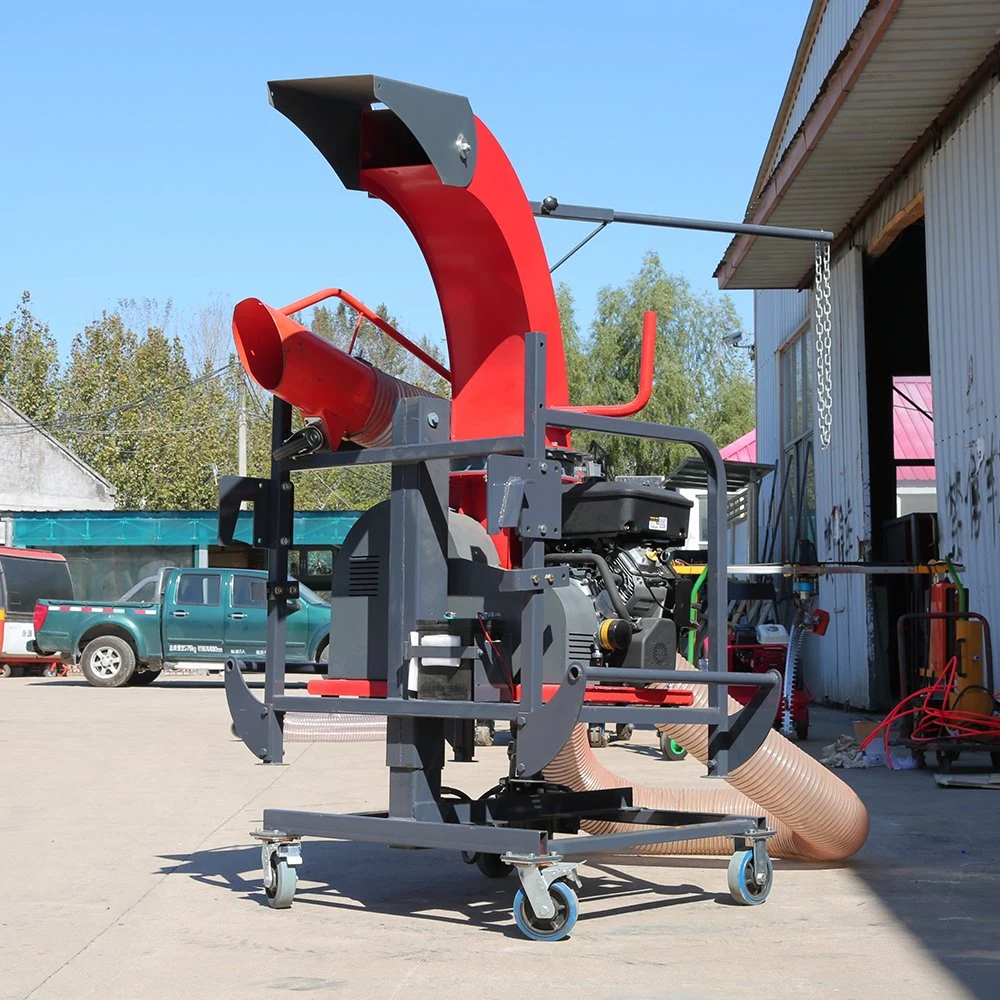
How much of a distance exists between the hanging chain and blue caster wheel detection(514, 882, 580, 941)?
13.5 meters

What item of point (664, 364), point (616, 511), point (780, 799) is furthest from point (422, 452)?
point (664, 364)

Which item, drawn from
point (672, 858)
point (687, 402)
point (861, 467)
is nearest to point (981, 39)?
point (861, 467)

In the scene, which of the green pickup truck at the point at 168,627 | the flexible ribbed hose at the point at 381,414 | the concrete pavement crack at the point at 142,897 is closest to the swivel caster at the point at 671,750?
the concrete pavement crack at the point at 142,897

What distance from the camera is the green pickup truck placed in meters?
24.4

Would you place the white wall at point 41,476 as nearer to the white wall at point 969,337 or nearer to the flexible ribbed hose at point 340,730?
the flexible ribbed hose at point 340,730

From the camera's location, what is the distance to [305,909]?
5.94 meters

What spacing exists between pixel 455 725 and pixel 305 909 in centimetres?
95

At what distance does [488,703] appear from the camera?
543 centimetres

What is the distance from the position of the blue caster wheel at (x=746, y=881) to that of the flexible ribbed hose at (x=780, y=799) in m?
0.42

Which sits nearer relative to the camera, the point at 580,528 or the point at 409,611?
the point at 409,611

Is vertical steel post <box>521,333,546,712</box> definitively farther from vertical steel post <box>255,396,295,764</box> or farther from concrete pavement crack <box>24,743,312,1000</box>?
concrete pavement crack <box>24,743,312,1000</box>

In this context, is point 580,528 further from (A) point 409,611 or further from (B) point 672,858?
(B) point 672,858

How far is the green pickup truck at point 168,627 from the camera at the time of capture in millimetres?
24359

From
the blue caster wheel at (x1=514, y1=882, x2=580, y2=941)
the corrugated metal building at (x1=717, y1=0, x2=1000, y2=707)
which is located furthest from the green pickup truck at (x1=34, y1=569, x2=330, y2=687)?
the blue caster wheel at (x1=514, y1=882, x2=580, y2=941)
